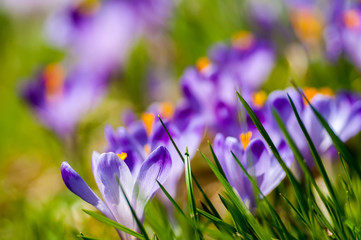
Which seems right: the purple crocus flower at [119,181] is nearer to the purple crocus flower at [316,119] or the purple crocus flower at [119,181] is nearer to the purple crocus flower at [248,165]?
the purple crocus flower at [248,165]

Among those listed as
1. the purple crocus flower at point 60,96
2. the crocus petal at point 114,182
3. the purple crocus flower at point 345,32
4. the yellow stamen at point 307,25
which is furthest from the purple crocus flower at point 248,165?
the yellow stamen at point 307,25

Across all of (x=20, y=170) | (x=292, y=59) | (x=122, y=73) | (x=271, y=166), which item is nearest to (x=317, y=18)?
(x=292, y=59)

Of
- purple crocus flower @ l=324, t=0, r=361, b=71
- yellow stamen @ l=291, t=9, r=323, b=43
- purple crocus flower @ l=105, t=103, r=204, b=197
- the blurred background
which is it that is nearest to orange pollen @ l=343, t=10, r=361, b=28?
purple crocus flower @ l=324, t=0, r=361, b=71

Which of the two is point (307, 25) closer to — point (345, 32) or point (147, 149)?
point (345, 32)

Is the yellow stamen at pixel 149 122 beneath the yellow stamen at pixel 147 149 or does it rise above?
above

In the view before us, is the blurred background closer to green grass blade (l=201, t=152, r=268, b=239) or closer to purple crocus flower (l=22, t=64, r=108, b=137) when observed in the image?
purple crocus flower (l=22, t=64, r=108, b=137)

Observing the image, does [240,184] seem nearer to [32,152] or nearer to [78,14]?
[78,14]

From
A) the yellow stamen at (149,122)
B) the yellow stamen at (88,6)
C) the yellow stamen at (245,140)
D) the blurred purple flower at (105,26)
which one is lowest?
the yellow stamen at (245,140)

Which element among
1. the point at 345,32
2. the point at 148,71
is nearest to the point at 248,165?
the point at 345,32
